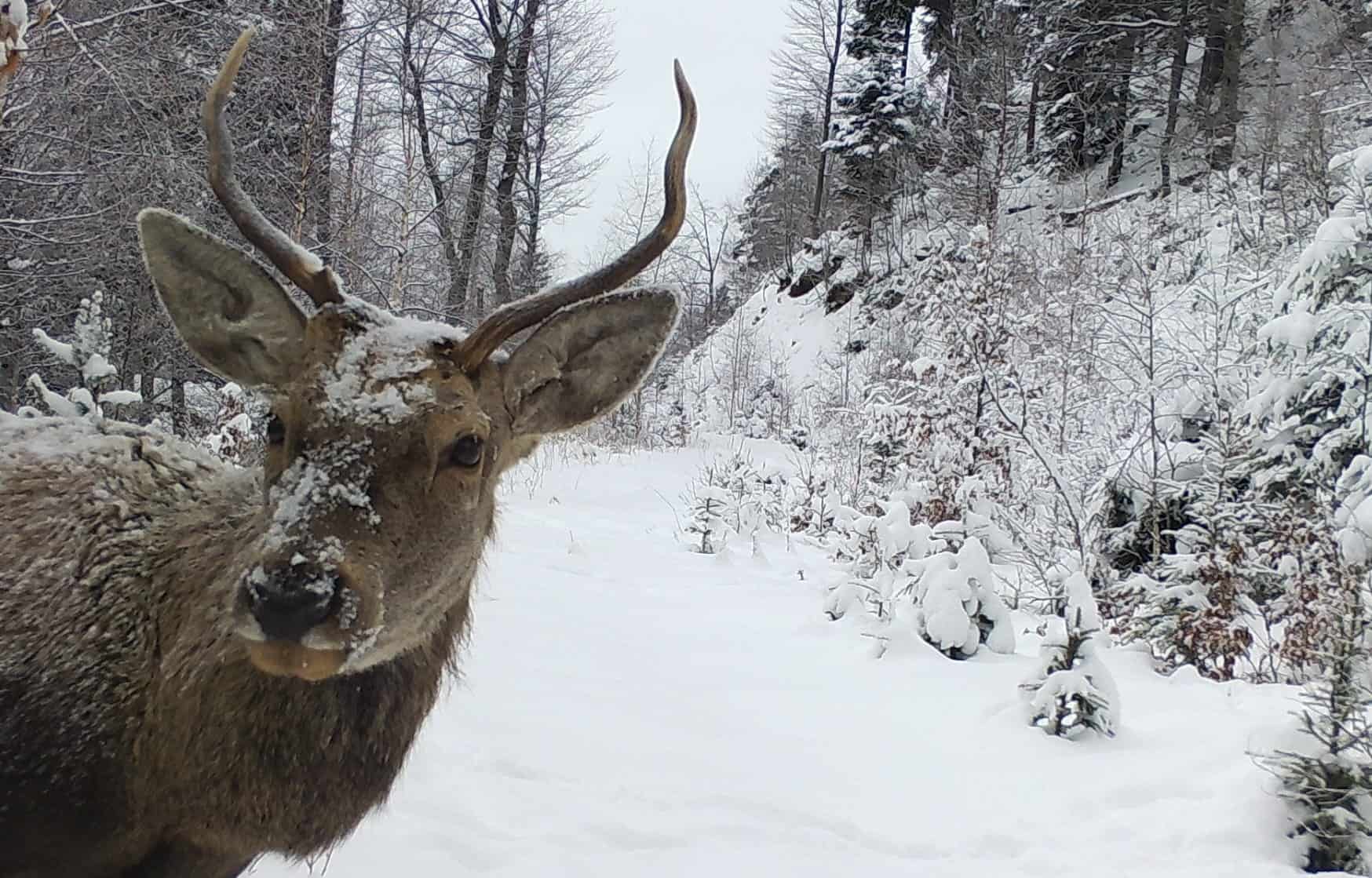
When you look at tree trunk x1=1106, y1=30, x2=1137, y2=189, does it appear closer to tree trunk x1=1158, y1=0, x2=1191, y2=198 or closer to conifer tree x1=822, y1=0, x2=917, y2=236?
tree trunk x1=1158, y1=0, x2=1191, y2=198

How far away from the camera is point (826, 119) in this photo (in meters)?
30.5

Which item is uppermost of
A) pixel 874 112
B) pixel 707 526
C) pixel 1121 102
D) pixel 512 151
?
pixel 874 112

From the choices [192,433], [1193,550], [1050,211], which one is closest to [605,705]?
[1193,550]

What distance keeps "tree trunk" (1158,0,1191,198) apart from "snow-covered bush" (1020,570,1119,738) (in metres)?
19.8

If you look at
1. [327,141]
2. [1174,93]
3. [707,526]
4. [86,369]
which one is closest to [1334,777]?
[707,526]

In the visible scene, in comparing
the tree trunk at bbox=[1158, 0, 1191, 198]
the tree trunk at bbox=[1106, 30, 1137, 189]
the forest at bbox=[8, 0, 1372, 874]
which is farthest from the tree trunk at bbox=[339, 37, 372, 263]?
the tree trunk at bbox=[1106, 30, 1137, 189]

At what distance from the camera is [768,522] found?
10266mm

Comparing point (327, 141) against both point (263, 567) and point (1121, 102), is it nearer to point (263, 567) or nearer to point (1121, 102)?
point (263, 567)

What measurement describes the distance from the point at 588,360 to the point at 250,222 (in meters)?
0.87

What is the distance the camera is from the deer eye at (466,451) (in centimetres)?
200

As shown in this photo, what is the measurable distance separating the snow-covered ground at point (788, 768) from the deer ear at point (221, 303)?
1099 mm

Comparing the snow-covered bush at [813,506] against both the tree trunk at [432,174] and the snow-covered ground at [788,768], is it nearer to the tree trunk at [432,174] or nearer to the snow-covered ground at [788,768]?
the snow-covered ground at [788,768]

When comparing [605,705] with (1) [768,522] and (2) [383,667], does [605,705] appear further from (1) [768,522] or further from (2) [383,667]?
(1) [768,522]

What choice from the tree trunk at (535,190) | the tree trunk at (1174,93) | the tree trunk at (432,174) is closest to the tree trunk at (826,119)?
the tree trunk at (1174,93)
